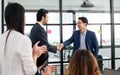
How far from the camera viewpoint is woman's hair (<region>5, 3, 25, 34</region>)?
186cm

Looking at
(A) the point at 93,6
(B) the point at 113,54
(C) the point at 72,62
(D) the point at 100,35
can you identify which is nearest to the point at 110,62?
(B) the point at 113,54

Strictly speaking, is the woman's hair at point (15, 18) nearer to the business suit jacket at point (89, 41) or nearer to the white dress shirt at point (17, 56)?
the white dress shirt at point (17, 56)

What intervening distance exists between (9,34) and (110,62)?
4258 millimetres

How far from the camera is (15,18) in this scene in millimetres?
1859

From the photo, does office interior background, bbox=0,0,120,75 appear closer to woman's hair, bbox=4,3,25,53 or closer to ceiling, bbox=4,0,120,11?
ceiling, bbox=4,0,120,11

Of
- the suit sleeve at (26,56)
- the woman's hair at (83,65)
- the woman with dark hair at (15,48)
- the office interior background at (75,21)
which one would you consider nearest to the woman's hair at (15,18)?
the woman with dark hair at (15,48)

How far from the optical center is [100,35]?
5.68 metres

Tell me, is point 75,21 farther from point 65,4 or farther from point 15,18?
point 15,18

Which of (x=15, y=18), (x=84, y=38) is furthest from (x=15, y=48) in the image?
(x=84, y=38)

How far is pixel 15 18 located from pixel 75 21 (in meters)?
3.68

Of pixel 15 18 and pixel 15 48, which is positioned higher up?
pixel 15 18

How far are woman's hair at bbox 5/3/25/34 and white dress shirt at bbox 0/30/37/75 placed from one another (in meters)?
0.04

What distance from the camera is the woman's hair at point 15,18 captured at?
73.3 inches

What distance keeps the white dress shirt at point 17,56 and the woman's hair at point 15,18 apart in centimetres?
4
